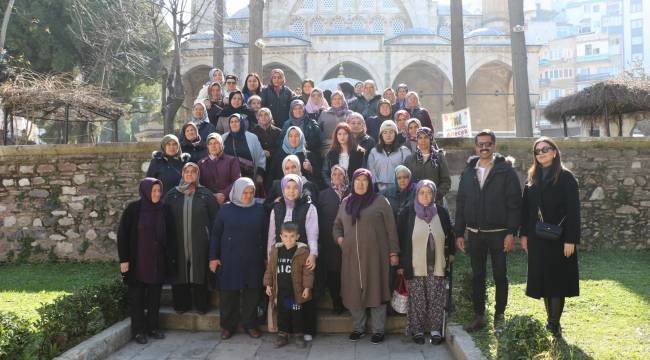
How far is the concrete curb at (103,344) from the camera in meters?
4.64

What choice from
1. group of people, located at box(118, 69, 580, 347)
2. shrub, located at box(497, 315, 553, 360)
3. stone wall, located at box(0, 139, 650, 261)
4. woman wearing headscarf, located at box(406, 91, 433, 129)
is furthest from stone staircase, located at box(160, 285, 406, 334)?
stone wall, located at box(0, 139, 650, 261)

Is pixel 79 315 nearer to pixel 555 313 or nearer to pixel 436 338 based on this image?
pixel 436 338

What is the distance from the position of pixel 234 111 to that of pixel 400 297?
11.1ft

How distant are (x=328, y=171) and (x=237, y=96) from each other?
173 cm

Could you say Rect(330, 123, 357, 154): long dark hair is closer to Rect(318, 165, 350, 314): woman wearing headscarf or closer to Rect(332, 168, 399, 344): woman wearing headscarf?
Rect(318, 165, 350, 314): woman wearing headscarf

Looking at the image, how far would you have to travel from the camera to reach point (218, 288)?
18.0 ft

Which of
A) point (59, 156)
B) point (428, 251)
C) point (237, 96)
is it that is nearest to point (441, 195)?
point (428, 251)

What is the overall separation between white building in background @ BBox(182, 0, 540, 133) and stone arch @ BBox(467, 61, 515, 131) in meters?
0.05

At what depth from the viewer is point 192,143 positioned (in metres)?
6.73

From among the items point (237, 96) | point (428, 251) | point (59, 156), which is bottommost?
point (428, 251)

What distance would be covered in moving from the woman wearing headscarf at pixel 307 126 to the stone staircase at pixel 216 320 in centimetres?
202

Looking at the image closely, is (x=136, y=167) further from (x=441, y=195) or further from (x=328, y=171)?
(x=441, y=195)

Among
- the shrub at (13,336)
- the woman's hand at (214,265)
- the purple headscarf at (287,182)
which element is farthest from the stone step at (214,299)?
the shrub at (13,336)

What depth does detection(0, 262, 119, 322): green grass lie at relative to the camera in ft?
20.9
